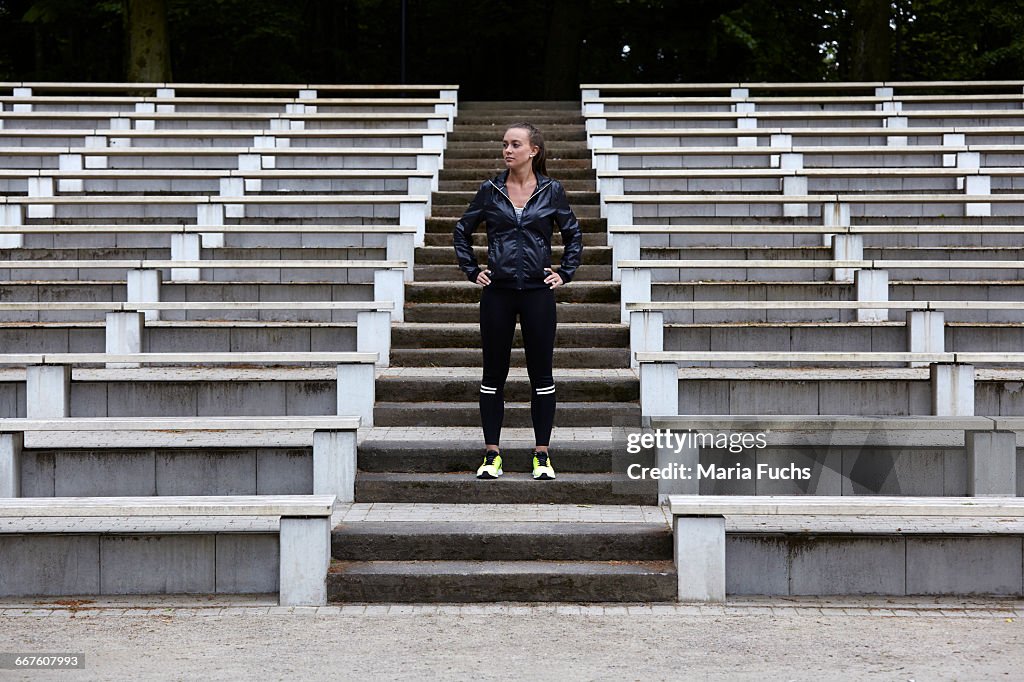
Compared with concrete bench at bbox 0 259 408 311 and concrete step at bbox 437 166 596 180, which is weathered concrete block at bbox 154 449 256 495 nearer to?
concrete bench at bbox 0 259 408 311

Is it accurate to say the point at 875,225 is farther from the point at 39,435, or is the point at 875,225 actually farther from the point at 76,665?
the point at 76,665

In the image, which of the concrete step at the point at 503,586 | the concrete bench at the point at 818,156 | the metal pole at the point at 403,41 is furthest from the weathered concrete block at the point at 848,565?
the metal pole at the point at 403,41

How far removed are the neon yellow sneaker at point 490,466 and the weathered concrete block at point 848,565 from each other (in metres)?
1.62

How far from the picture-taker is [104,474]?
637 centimetres

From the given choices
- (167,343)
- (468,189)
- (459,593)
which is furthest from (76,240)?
(459,593)

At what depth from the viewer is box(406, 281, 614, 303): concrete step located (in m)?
9.30

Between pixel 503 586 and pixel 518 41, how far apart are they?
23632 millimetres

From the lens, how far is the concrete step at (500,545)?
18.2 ft

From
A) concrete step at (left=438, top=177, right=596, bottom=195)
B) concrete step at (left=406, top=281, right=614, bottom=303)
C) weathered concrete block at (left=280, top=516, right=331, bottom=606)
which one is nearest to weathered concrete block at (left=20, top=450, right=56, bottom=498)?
weathered concrete block at (left=280, top=516, right=331, bottom=606)

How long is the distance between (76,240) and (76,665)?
6933 mm

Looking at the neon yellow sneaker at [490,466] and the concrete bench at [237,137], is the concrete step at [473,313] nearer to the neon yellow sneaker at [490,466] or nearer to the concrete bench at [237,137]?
the neon yellow sneaker at [490,466]

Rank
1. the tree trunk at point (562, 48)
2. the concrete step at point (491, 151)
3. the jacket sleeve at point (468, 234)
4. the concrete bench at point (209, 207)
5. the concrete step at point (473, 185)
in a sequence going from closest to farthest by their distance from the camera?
the jacket sleeve at point (468, 234), the concrete bench at point (209, 207), the concrete step at point (473, 185), the concrete step at point (491, 151), the tree trunk at point (562, 48)

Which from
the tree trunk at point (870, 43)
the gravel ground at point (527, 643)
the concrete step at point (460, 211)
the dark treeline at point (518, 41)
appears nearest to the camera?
the gravel ground at point (527, 643)

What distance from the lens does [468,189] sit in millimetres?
11938
